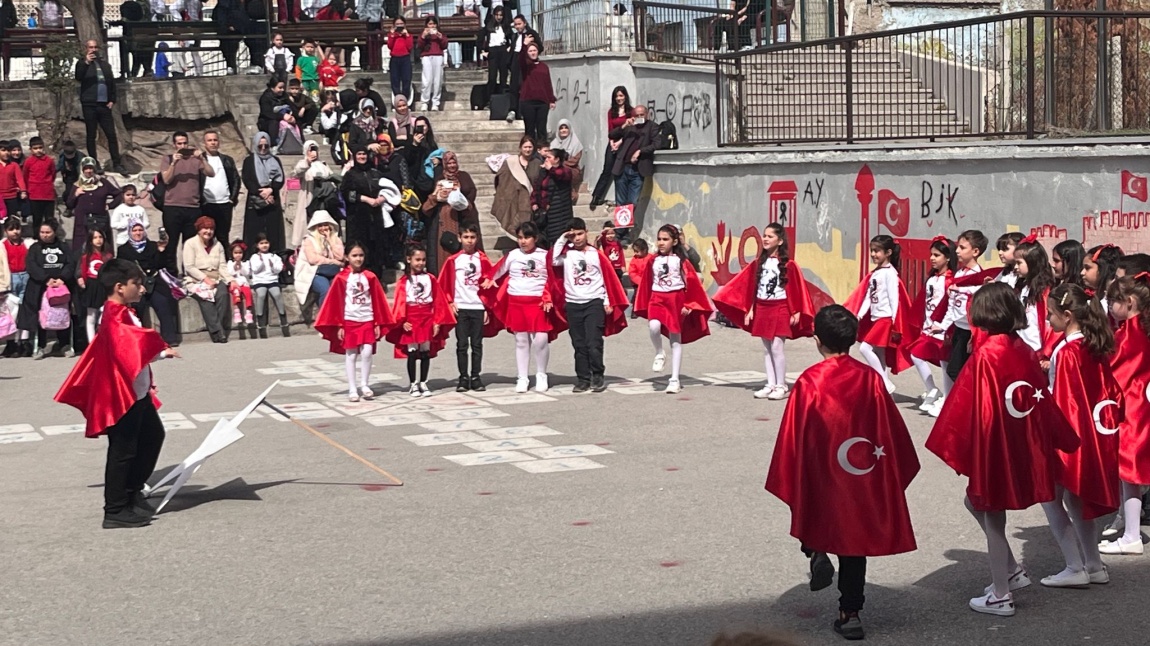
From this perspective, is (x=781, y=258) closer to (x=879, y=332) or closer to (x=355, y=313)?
(x=879, y=332)

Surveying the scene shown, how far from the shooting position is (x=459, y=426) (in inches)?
491

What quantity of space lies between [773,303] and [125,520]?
6651mm

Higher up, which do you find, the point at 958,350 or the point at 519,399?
the point at 958,350

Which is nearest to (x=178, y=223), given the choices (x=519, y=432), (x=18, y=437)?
(x=18, y=437)

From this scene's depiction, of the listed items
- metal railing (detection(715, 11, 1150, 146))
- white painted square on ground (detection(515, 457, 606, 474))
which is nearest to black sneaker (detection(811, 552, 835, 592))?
white painted square on ground (detection(515, 457, 606, 474))

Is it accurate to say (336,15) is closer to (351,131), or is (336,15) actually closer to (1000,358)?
(351,131)

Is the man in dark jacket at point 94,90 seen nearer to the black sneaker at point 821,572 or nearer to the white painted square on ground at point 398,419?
the white painted square on ground at point 398,419

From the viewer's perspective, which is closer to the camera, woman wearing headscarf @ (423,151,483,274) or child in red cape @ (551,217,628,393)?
child in red cape @ (551,217,628,393)

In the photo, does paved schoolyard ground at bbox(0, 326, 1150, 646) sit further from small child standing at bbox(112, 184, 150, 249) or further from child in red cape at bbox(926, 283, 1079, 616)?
small child standing at bbox(112, 184, 150, 249)

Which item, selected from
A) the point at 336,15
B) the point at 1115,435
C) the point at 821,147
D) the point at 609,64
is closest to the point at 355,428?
the point at 1115,435

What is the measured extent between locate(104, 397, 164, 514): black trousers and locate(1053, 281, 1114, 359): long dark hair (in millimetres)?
5199

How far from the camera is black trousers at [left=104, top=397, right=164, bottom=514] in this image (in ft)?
29.3

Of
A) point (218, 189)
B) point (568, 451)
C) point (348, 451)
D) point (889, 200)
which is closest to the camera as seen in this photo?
point (348, 451)

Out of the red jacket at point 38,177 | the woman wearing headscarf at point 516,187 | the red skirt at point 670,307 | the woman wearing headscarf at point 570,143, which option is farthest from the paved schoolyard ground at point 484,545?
the woman wearing headscarf at point 570,143
